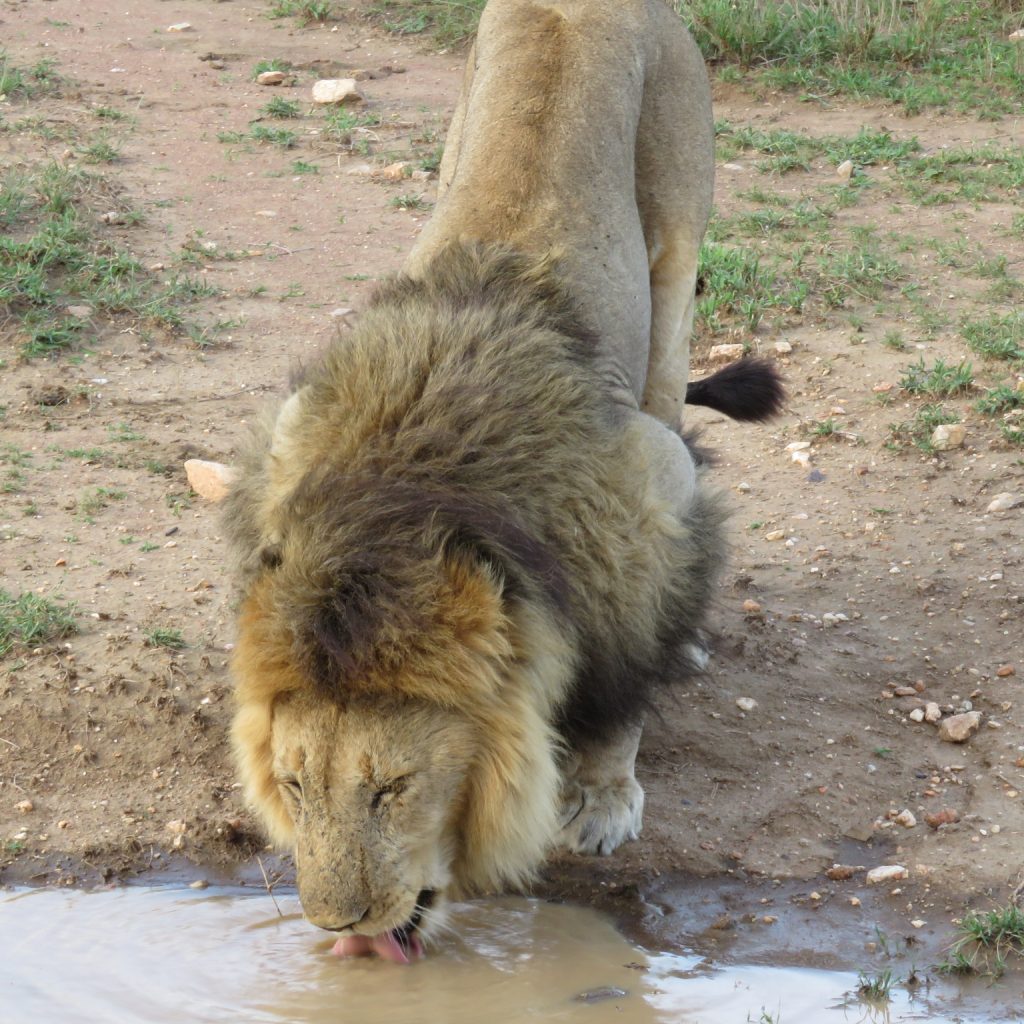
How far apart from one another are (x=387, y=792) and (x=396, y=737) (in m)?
0.10

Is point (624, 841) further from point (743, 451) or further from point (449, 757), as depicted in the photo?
point (743, 451)

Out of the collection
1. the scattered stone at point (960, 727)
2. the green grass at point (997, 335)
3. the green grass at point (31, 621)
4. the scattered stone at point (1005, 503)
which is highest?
the green grass at point (997, 335)

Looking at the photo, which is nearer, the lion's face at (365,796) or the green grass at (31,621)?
the lion's face at (365,796)

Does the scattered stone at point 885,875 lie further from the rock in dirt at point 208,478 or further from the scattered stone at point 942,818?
the rock in dirt at point 208,478

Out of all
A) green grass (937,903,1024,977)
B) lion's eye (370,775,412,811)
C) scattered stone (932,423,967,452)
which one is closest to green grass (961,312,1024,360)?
scattered stone (932,423,967,452)

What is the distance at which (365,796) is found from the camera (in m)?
2.70

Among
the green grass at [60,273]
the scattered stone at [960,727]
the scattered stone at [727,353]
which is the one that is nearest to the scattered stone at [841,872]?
the scattered stone at [960,727]

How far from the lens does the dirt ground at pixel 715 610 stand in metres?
3.61

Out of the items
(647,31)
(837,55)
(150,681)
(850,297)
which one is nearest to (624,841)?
(150,681)

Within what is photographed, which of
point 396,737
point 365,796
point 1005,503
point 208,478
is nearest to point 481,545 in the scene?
point 396,737

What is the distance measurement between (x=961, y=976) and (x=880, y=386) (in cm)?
312

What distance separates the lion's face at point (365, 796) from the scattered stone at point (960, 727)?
66.0 inches

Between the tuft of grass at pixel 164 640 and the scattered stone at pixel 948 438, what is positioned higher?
the scattered stone at pixel 948 438

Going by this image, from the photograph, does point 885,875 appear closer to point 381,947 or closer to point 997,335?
point 381,947
